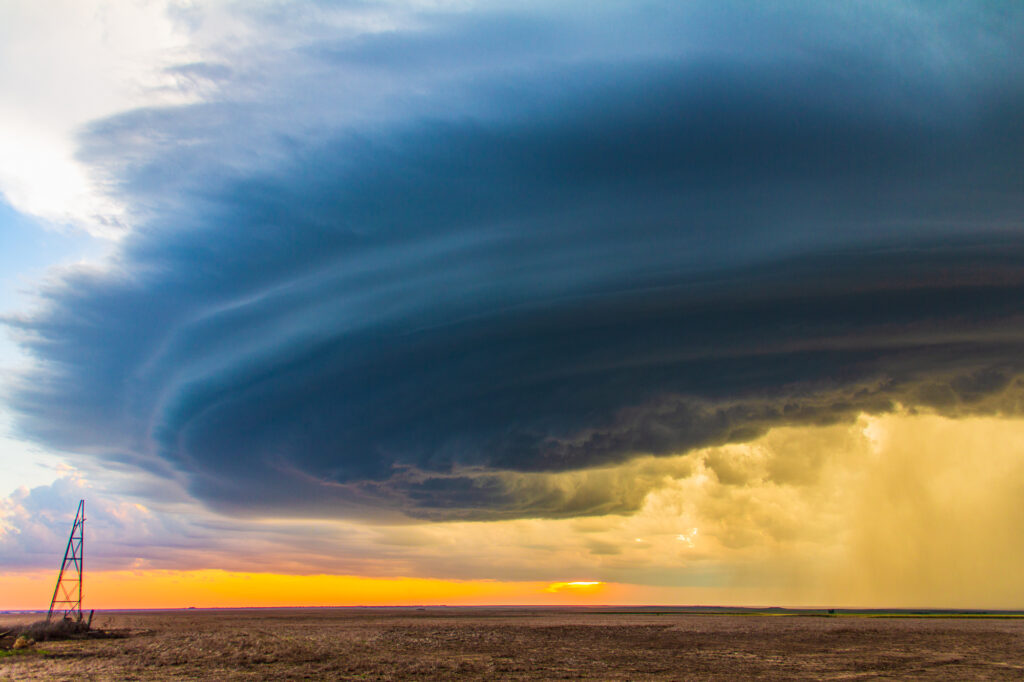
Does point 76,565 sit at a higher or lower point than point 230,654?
higher

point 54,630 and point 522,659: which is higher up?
point 522,659

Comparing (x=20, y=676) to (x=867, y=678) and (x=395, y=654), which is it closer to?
(x=395, y=654)

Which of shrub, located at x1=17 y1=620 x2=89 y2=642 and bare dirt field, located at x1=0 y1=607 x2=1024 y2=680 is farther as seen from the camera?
shrub, located at x1=17 y1=620 x2=89 y2=642

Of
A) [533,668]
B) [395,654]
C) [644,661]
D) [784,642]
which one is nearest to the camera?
[533,668]

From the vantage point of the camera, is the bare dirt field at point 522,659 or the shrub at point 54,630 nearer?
the bare dirt field at point 522,659

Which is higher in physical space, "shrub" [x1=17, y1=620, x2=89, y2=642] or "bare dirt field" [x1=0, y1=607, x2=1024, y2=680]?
"bare dirt field" [x1=0, y1=607, x2=1024, y2=680]

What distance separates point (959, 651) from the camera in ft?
246

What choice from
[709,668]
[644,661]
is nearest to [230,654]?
[644,661]

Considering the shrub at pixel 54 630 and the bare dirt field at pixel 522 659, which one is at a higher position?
the bare dirt field at pixel 522 659

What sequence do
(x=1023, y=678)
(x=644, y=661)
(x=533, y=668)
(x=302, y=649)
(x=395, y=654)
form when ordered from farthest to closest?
(x=302, y=649)
(x=395, y=654)
(x=644, y=661)
(x=533, y=668)
(x=1023, y=678)

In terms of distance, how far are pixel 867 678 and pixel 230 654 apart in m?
61.2

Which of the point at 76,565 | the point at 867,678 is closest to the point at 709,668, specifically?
the point at 867,678

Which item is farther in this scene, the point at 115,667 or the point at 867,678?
the point at 115,667

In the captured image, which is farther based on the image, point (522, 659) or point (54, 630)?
point (54, 630)
